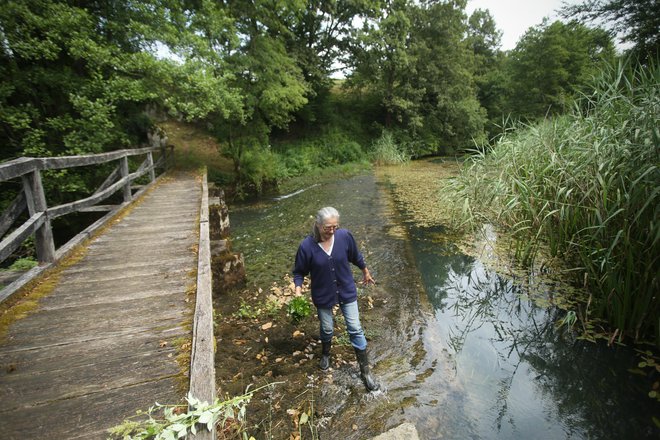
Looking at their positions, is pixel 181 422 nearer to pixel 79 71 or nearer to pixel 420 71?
pixel 79 71

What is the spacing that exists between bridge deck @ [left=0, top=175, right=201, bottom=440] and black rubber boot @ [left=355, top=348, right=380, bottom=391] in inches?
67.9

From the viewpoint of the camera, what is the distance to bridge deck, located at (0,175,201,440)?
187cm

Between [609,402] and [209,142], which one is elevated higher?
[209,142]

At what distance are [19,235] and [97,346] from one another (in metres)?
1.61

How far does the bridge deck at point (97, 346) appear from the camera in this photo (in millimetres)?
1873

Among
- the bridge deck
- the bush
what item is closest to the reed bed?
the bridge deck

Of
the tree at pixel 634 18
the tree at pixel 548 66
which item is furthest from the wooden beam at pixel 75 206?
the tree at pixel 548 66

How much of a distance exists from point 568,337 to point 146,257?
17.9 feet

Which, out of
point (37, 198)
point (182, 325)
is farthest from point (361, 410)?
point (37, 198)

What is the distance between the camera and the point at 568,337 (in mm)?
4016

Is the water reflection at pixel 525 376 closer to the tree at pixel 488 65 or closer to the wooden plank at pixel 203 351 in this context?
the wooden plank at pixel 203 351

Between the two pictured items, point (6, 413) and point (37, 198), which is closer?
point (6, 413)

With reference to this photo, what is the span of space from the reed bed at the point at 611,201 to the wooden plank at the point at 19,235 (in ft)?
19.0

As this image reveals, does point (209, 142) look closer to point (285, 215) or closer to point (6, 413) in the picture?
point (285, 215)
